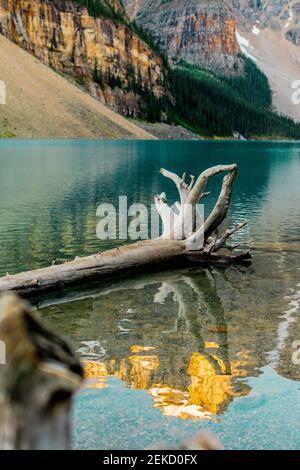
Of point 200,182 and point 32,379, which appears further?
point 200,182

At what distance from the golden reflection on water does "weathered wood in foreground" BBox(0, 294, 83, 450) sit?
25.1ft

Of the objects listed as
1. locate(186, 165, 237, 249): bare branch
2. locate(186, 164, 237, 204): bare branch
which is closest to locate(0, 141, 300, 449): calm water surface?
locate(186, 165, 237, 249): bare branch

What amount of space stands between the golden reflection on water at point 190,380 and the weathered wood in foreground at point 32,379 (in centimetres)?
765

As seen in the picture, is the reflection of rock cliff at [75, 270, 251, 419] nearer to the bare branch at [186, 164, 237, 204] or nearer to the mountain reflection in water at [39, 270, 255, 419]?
the mountain reflection in water at [39, 270, 255, 419]

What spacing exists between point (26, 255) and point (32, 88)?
133764 mm

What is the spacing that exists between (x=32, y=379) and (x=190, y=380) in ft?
29.6

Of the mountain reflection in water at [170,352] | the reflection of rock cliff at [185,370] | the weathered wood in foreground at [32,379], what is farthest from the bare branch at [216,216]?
the weathered wood in foreground at [32,379]

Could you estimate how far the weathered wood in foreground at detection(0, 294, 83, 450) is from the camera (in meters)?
1.73

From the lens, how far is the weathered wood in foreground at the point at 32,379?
1734 millimetres

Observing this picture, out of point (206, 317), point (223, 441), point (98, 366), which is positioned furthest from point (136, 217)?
point (223, 441)

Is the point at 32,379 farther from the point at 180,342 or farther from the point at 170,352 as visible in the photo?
the point at 180,342

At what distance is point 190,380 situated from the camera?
409 inches

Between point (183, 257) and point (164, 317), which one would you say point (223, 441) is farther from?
point (183, 257)

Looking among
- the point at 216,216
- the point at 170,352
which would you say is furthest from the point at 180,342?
the point at 216,216
